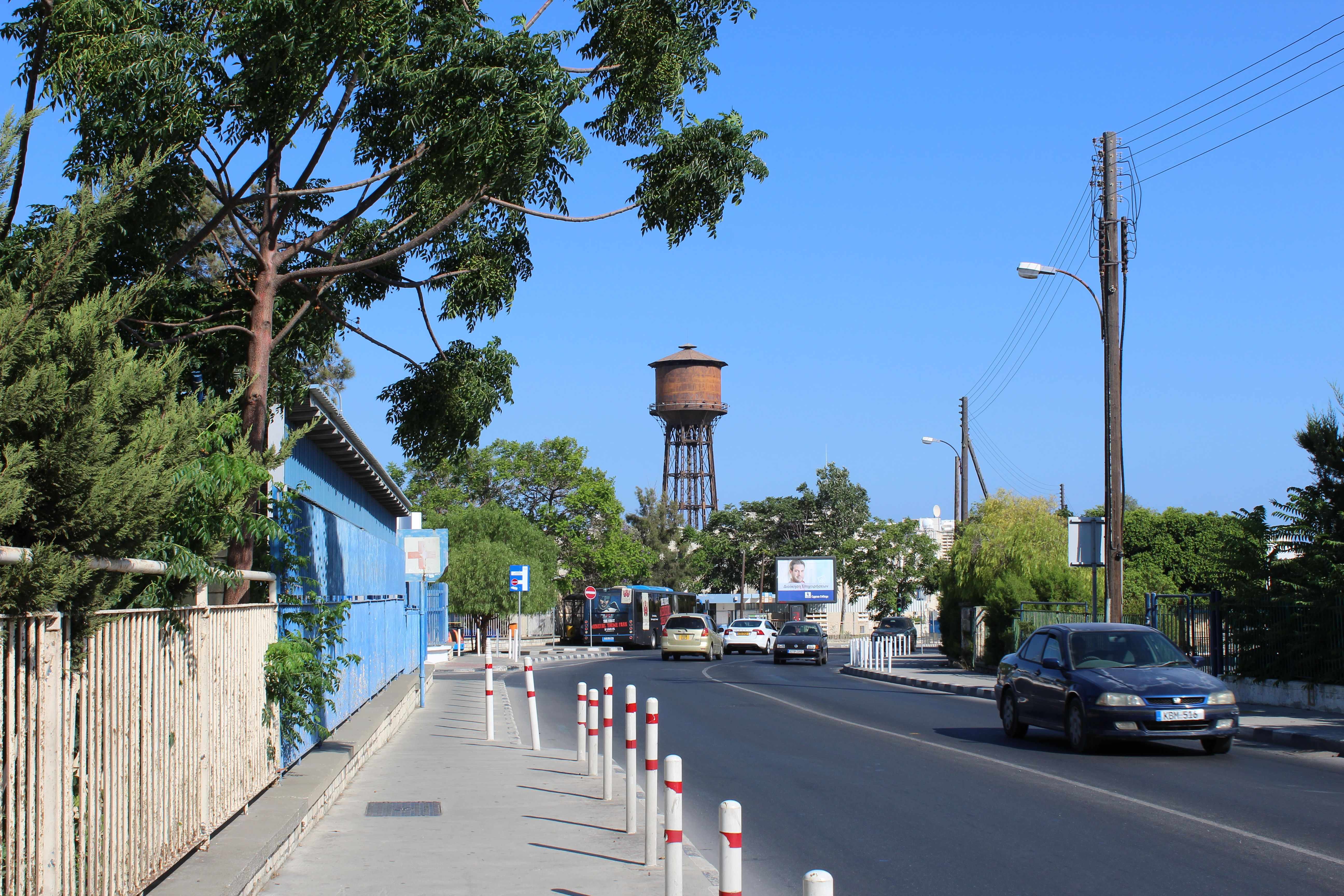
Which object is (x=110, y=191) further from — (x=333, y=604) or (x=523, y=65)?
(x=333, y=604)

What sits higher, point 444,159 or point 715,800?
point 444,159

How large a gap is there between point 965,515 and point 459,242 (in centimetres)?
3701

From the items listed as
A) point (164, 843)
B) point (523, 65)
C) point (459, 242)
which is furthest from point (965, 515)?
point (164, 843)

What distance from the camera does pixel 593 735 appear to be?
38.8ft

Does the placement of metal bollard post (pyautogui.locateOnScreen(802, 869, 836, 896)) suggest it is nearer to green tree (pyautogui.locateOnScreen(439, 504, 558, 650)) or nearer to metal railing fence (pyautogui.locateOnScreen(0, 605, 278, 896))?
metal railing fence (pyautogui.locateOnScreen(0, 605, 278, 896))

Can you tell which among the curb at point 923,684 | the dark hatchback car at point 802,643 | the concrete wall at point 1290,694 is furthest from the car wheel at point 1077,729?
the dark hatchback car at point 802,643

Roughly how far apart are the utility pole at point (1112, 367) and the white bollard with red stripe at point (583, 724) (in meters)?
11.7

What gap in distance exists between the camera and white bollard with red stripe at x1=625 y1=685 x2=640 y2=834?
8.89 metres

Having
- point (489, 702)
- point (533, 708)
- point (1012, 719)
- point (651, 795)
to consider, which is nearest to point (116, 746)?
point (651, 795)

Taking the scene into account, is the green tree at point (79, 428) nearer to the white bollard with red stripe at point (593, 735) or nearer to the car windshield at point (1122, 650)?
the white bollard with red stripe at point (593, 735)

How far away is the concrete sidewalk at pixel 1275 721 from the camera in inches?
617

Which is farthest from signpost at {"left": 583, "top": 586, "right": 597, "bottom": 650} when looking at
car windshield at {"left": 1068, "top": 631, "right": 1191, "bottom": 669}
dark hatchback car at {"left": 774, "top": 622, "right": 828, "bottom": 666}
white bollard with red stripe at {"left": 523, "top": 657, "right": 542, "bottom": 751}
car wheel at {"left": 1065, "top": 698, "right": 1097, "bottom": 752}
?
car wheel at {"left": 1065, "top": 698, "right": 1097, "bottom": 752}

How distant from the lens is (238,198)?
1105cm

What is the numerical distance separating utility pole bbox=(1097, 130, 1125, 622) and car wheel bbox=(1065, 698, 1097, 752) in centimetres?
744
